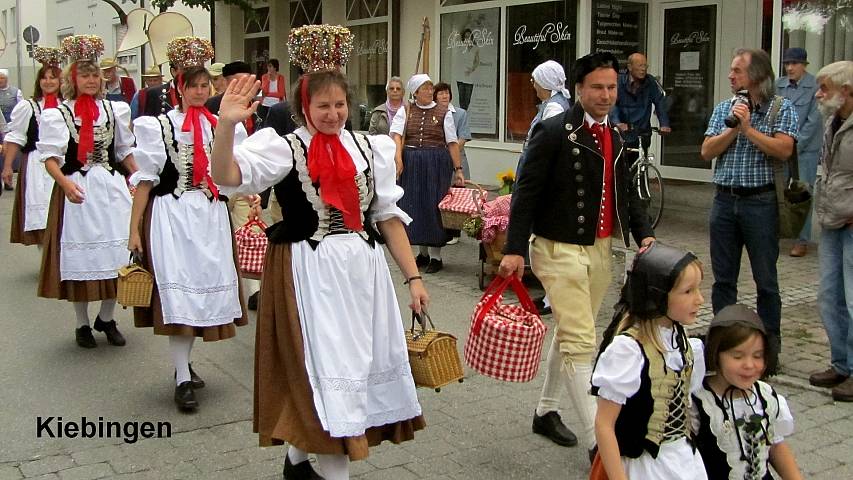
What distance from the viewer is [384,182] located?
429 centimetres

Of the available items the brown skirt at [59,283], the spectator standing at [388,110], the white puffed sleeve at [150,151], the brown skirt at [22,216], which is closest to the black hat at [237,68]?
the brown skirt at [59,283]

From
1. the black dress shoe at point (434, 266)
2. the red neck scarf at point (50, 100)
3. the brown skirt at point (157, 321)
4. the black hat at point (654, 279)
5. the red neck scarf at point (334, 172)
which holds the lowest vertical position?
the black dress shoe at point (434, 266)

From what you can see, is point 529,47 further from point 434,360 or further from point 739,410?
point 739,410

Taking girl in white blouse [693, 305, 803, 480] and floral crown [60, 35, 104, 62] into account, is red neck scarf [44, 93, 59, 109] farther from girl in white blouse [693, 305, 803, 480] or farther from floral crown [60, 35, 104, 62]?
girl in white blouse [693, 305, 803, 480]

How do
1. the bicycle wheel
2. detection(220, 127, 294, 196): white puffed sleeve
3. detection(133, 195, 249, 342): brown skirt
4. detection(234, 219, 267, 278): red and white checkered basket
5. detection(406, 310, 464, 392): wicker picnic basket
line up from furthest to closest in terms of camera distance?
the bicycle wheel < detection(234, 219, 267, 278): red and white checkered basket < detection(133, 195, 249, 342): brown skirt < detection(406, 310, 464, 392): wicker picnic basket < detection(220, 127, 294, 196): white puffed sleeve

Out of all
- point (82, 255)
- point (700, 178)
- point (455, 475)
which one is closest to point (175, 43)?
point (82, 255)

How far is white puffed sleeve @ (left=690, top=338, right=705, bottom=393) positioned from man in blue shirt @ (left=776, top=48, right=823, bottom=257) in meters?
7.25

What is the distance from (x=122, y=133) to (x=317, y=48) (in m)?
3.64

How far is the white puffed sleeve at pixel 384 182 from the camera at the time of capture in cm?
427

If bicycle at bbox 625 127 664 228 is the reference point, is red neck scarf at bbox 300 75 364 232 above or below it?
above

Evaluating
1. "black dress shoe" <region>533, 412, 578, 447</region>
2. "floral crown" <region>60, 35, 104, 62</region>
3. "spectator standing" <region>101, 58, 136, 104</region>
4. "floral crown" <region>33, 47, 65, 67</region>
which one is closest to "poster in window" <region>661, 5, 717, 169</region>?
"spectator standing" <region>101, 58, 136, 104</region>

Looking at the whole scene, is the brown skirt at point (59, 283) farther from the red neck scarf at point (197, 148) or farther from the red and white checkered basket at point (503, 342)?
the red and white checkered basket at point (503, 342)

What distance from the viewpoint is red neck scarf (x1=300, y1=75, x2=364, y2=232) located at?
13.3ft

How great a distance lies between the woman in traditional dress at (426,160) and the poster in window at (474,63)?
217 inches
